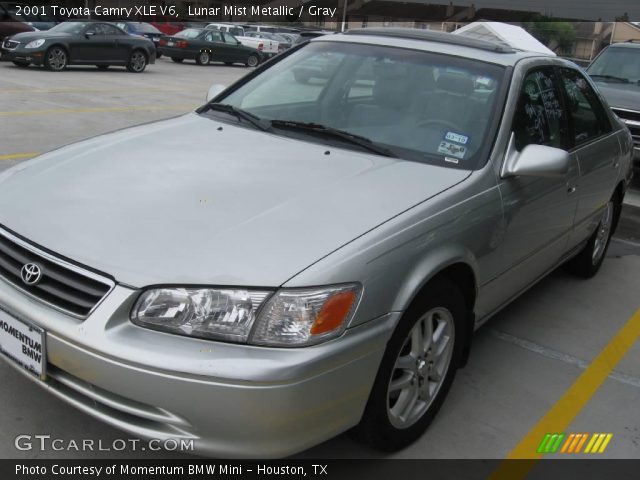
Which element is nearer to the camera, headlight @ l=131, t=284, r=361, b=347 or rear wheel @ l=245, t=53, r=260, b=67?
headlight @ l=131, t=284, r=361, b=347

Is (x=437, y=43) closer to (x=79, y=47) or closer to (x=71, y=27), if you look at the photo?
(x=79, y=47)

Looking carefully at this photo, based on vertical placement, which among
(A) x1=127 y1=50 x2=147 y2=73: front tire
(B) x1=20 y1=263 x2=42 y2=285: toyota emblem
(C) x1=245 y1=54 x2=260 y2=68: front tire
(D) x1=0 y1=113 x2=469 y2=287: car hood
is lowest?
(C) x1=245 y1=54 x2=260 y2=68: front tire

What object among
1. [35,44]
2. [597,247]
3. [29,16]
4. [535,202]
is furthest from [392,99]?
[29,16]

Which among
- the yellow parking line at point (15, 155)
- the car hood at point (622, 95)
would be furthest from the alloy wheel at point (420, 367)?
the car hood at point (622, 95)

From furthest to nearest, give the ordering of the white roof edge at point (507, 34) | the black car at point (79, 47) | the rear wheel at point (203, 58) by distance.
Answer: the rear wheel at point (203, 58) → the black car at point (79, 47) → the white roof edge at point (507, 34)

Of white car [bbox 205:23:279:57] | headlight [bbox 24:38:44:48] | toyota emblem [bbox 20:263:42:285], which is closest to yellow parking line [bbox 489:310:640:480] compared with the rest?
toyota emblem [bbox 20:263:42:285]

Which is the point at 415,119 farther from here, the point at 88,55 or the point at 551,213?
the point at 88,55

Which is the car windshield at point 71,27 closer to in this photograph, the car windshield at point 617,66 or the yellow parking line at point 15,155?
the yellow parking line at point 15,155

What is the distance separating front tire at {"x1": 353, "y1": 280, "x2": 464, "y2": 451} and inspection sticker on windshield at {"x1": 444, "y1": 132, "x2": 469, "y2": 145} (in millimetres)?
768

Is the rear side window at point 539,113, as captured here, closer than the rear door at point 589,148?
Yes

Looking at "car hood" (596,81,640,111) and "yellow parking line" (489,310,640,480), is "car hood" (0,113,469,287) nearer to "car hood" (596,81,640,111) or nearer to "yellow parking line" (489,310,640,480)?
"yellow parking line" (489,310,640,480)

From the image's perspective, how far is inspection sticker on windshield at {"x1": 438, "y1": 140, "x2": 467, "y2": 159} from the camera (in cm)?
324

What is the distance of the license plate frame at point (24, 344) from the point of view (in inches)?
93.0

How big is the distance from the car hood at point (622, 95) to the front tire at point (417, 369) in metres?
6.65
